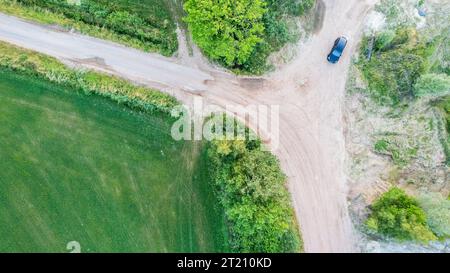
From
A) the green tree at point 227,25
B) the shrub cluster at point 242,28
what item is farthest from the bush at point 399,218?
Result: the green tree at point 227,25

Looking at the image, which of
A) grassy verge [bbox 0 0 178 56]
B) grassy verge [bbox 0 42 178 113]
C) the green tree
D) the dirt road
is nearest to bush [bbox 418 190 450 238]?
the dirt road

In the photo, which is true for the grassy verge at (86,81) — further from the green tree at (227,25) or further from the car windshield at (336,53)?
the car windshield at (336,53)

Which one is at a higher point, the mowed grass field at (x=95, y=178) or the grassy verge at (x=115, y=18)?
the grassy verge at (x=115, y=18)

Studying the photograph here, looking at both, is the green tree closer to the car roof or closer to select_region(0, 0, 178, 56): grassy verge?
select_region(0, 0, 178, 56): grassy verge

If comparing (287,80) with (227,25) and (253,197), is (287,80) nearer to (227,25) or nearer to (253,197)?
(227,25)
